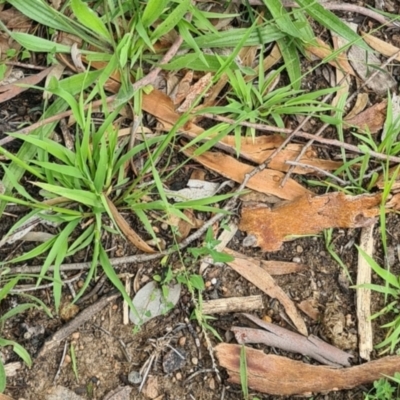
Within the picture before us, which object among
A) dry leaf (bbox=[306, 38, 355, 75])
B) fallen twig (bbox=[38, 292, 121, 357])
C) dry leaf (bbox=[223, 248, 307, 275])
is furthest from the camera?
dry leaf (bbox=[306, 38, 355, 75])

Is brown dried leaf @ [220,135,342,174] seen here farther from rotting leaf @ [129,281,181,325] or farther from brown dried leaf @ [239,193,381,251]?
rotting leaf @ [129,281,181,325]

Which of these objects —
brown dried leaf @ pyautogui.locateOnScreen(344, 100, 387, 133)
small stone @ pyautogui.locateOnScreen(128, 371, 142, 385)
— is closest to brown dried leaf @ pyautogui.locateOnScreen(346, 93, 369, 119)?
brown dried leaf @ pyautogui.locateOnScreen(344, 100, 387, 133)

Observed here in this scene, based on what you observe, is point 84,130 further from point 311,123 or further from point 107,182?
point 311,123

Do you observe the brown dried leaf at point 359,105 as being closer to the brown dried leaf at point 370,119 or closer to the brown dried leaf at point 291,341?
the brown dried leaf at point 370,119

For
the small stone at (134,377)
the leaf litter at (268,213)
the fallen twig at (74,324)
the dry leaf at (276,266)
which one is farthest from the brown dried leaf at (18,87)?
the small stone at (134,377)

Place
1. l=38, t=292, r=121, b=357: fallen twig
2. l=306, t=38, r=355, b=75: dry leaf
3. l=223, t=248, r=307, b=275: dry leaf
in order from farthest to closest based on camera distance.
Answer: l=306, t=38, r=355, b=75: dry leaf → l=223, t=248, r=307, b=275: dry leaf → l=38, t=292, r=121, b=357: fallen twig

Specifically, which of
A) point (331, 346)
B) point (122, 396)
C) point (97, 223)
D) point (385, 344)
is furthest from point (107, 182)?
point (385, 344)

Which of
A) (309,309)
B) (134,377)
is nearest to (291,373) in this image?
(309,309)
